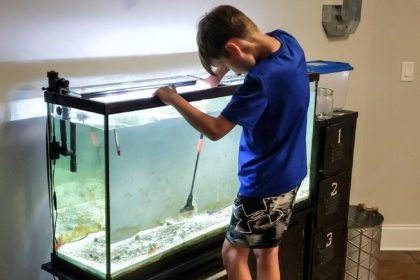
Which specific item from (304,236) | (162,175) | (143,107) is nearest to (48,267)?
(162,175)

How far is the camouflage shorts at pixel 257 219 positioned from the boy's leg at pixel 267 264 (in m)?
0.09

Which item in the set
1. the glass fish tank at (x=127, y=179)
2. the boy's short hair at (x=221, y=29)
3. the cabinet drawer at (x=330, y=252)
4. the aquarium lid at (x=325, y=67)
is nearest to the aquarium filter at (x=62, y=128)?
the glass fish tank at (x=127, y=179)

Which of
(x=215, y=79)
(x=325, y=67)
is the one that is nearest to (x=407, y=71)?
(x=325, y=67)

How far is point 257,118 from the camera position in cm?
159

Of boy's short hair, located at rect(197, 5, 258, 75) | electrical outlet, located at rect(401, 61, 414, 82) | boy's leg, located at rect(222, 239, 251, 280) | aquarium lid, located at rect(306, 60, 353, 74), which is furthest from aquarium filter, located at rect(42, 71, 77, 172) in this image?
electrical outlet, located at rect(401, 61, 414, 82)

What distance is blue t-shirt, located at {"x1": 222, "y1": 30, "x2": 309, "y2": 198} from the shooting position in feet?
5.20

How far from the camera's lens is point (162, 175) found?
1766 mm

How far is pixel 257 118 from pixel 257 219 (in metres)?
0.35

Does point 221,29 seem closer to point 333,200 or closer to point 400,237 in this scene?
point 333,200

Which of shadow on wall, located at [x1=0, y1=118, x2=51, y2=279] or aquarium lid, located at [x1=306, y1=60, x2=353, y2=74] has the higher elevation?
aquarium lid, located at [x1=306, y1=60, x2=353, y2=74]

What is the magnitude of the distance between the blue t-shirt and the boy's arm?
0.03m

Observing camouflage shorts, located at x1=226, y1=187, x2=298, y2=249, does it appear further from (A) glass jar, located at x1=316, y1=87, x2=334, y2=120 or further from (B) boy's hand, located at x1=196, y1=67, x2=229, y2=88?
(A) glass jar, located at x1=316, y1=87, x2=334, y2=120

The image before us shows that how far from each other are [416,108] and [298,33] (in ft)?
2.83

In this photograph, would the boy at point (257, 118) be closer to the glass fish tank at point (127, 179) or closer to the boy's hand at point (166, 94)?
the boy's hand at point (166, 94)
